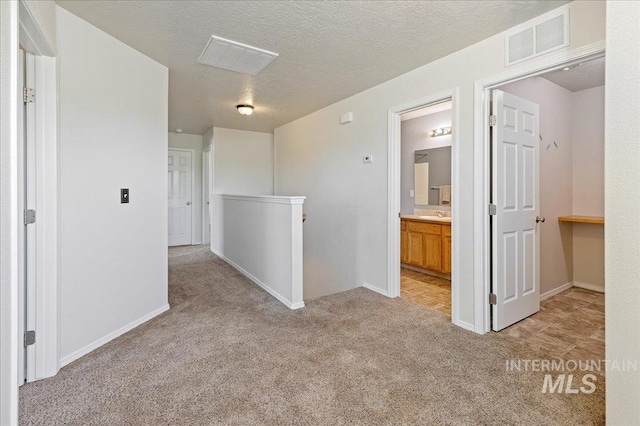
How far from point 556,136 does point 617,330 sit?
3.14 m

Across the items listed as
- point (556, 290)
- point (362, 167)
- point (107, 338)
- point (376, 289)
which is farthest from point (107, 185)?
point (556, 290)

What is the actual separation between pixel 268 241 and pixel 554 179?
3.45m

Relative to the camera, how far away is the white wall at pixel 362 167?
99.0 inches

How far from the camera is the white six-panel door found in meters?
2.51

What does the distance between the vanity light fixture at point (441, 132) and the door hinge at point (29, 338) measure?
498cm

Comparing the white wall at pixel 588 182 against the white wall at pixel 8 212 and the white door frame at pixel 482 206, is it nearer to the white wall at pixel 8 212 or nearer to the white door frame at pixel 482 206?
the white door frame at pixel 482 206

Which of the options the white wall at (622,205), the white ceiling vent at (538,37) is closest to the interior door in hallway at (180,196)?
the white ceiling vent at (538,37)

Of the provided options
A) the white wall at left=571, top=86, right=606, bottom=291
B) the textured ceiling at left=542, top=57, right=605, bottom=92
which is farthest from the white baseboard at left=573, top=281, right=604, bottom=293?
the textured ceiling at left=542, top=57, right=605, bottom=92

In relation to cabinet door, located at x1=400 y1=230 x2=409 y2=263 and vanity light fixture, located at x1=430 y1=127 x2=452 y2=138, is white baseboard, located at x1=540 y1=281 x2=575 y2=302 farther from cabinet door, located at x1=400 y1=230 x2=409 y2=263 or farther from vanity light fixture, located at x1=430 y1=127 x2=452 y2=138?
vanity light fixture, located at x1=430 y1=127 x2=452 y2=138

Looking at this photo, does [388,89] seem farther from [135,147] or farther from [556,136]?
[135,147]

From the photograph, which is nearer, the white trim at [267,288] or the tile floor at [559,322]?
the tile floor at [559,322]

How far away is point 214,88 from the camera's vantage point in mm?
3551

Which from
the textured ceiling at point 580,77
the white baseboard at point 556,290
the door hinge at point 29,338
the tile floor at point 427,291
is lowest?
the tile floor at point 427,291

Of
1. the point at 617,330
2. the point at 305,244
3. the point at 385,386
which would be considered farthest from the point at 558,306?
the point at 305,244
